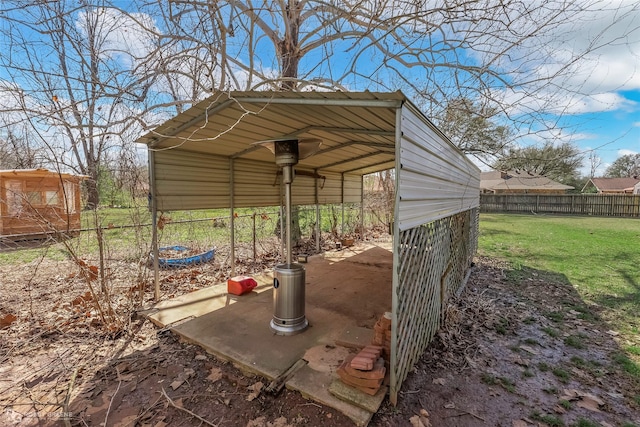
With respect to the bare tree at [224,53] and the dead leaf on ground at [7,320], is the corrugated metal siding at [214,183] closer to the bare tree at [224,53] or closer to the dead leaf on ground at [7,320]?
the bare tree at [224,53]

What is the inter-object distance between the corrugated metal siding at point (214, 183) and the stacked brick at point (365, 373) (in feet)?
11.0

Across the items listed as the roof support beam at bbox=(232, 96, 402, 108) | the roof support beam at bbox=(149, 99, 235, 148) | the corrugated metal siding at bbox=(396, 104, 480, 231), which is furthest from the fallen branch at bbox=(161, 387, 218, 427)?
the roof support beam at bbox=(232, 96, 402, 108)

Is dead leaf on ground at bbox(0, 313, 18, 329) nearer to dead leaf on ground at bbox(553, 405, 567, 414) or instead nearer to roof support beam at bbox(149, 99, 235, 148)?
roof support beam at bbox(149, 99, 235, 148)

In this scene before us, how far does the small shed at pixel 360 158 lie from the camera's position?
234cm

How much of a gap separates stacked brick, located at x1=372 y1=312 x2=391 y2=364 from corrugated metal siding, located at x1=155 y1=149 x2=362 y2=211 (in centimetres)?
335

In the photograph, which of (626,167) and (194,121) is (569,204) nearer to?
(194,121)

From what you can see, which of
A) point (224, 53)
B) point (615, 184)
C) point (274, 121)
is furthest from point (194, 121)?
point (615, 184)

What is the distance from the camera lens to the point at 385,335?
269 cm

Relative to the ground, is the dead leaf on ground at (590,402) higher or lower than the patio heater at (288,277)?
lower

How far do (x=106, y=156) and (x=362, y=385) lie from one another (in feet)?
17.5

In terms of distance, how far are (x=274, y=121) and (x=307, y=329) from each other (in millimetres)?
2587

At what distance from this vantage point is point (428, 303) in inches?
128

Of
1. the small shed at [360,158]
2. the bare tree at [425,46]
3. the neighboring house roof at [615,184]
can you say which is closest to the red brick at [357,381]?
the small shed at [360,158]

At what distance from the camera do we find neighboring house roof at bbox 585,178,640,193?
118ft
